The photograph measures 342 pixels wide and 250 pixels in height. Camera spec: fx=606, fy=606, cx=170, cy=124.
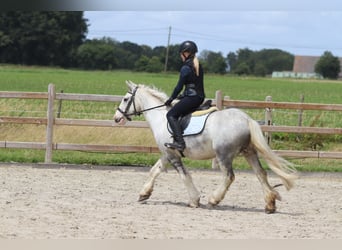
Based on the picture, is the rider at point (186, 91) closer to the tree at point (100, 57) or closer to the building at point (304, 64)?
the tree at point (100, 57)

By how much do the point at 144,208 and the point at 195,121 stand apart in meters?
1.16

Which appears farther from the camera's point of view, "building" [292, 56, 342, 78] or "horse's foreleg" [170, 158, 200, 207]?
"building" [292, 56, 342, 78]

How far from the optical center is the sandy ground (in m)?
5.33

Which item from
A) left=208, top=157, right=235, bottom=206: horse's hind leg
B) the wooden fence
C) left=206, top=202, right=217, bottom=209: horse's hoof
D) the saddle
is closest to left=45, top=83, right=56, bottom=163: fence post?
the wooden fence

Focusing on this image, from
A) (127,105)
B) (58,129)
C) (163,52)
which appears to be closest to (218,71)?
(163,52)

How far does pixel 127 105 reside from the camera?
304 inches

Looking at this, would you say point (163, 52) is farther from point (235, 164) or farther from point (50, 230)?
point (50, 230)

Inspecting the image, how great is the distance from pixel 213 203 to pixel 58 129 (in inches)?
253

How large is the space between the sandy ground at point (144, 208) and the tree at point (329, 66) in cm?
7805

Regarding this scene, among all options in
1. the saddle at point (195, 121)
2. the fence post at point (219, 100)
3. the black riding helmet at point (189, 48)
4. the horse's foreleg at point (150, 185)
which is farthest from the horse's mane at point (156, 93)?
the fence post at point (219, 100)

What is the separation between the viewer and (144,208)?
6.89m

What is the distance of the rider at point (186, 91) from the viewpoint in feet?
22.0

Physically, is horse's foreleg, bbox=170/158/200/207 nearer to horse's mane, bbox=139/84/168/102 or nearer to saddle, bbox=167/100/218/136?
saddle, bbox=167/100/218/136

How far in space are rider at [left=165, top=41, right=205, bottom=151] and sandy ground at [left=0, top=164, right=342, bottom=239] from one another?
0.90 metres
